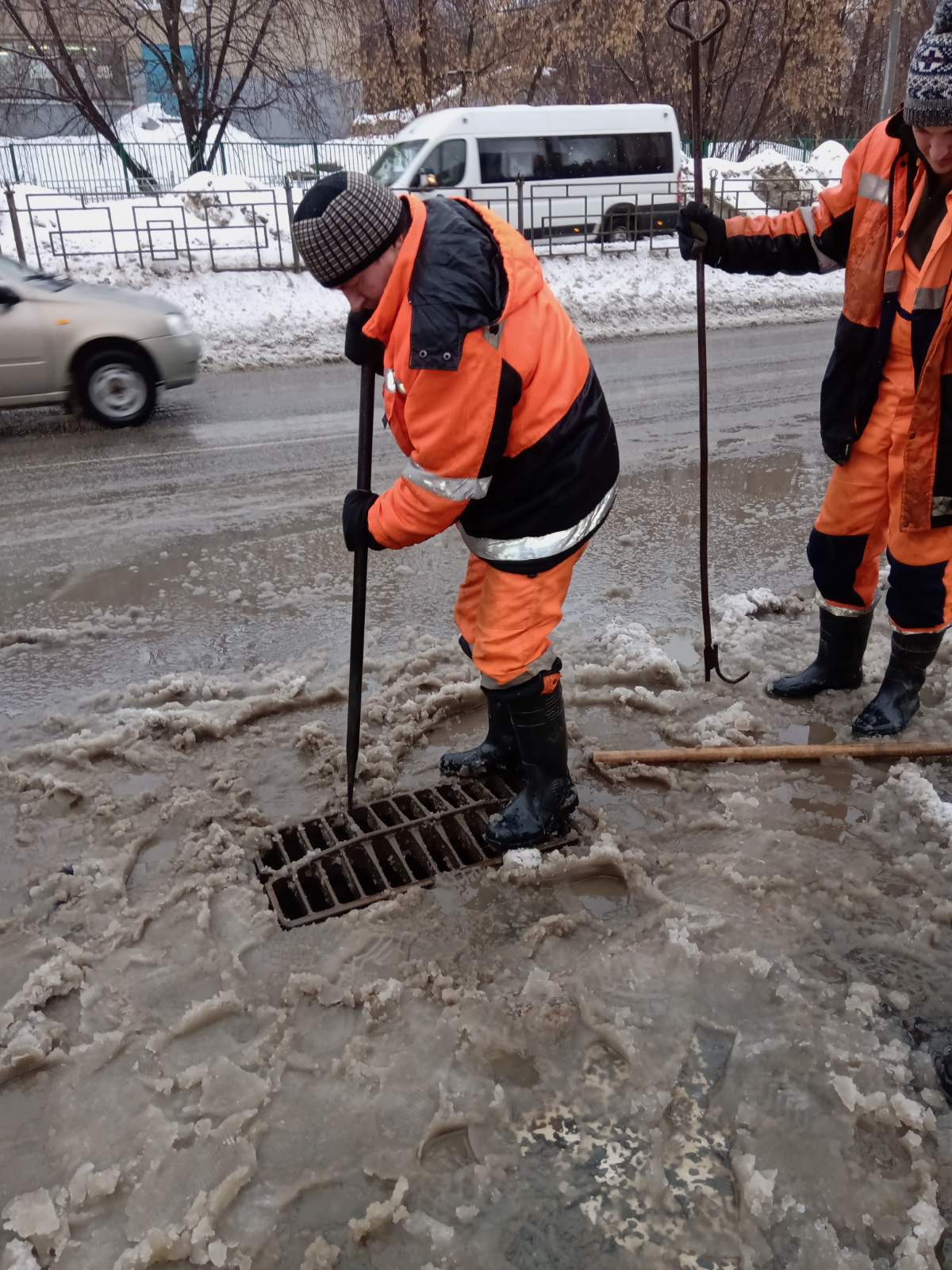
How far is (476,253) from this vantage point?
2.26 metres

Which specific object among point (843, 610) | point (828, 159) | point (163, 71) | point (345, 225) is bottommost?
point (843, 610)

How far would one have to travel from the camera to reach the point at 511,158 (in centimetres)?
1587

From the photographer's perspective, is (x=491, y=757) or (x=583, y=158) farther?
(x=583, y=158)

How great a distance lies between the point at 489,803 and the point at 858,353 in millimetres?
1882

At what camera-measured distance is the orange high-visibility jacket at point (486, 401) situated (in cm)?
222

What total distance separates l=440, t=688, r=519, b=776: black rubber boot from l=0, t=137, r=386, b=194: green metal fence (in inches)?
789

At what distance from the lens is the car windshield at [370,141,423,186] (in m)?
15.8

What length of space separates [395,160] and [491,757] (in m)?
15.5

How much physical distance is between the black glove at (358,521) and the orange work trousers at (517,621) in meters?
0.35

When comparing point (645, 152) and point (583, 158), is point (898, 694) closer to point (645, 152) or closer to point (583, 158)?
point (583, 158)

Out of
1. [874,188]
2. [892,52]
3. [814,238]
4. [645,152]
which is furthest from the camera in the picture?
[892,52]

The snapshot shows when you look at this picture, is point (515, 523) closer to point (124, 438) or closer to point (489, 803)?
point (489, 803)

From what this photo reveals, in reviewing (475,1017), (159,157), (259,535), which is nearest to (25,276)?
(259,535)

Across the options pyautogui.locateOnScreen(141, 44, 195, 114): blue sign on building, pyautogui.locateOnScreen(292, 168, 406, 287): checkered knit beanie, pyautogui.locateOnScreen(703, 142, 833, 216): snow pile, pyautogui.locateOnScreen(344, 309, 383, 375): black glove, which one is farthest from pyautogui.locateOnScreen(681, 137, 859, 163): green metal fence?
pyautogui.locateOnScreen(292, 168, 406, 287): checkered knit beanie
